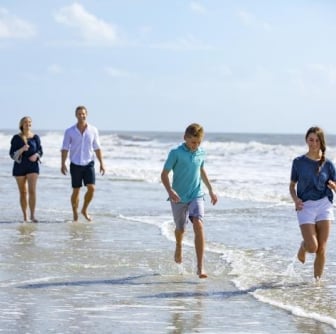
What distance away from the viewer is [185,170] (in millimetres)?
8305

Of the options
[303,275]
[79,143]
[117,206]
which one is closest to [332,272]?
[303,275]

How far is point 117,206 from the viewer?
15.6 meters

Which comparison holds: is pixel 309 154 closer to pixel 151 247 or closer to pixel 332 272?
pixel 332 272

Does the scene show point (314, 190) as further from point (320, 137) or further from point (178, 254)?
point (178, 254)

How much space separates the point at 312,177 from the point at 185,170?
1.20 metres

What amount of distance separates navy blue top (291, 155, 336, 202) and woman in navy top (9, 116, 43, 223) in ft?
18.1

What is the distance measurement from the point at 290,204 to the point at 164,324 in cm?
1035

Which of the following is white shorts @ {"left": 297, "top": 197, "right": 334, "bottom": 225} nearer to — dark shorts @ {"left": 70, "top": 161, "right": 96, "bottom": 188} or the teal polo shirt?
the teal polo shirt

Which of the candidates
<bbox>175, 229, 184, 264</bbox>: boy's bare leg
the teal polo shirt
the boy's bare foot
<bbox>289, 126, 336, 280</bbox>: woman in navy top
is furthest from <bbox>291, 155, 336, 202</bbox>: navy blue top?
the boy's bare foot

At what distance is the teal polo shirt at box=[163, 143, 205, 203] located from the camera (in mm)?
Result: 8281

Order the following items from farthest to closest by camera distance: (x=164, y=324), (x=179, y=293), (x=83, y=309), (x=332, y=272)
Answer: (x=332, y=272)
(x=179, y=293)
(x=83, y=309)
(x=164, y=324)

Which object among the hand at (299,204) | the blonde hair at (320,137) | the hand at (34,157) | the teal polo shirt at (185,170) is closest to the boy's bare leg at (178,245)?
the teal polo shirt at (185,170)

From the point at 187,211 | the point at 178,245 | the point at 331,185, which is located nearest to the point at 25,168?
the point at 178,245

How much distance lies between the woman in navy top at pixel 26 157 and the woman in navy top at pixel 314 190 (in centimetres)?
552
